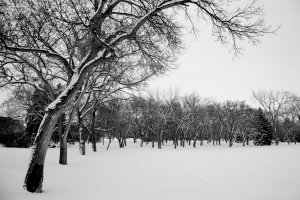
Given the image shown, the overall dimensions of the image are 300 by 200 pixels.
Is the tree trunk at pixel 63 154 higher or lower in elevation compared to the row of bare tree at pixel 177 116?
lower

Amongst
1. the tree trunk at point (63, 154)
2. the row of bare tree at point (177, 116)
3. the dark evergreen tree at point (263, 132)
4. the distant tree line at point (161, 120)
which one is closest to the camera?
the tree trunk at point (63, 154)

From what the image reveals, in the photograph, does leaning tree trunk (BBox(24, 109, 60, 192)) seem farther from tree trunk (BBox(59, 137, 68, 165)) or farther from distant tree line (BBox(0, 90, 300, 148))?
distant tree line (BBox(0, 90, 300, 148))

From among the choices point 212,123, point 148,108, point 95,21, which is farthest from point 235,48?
point 212,123

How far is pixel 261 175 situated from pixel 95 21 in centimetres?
1140

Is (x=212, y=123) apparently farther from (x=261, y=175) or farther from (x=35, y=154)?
(x=35, y=154)

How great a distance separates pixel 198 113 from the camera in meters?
50.2

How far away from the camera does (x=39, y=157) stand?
6.61 metres

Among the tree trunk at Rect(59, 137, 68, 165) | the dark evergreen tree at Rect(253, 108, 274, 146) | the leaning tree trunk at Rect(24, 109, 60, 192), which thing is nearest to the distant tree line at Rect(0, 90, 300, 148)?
the dark evergreen tree at Rect(253, 108, 274, 146)

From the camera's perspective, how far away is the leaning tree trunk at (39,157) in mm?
6430

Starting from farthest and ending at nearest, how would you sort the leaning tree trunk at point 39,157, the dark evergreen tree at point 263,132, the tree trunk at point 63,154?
the dark evergreen tree at point 263,132 < the tree trunk at point 63,154 < the leaning tree trunk at point 39,157

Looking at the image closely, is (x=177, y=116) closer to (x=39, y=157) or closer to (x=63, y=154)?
(x=63, y=154)

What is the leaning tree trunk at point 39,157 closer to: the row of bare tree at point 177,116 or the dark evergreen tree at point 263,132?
the row of bare tree at point 177,116

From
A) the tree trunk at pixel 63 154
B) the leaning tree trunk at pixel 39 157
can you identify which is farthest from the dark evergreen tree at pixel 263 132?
the leaning tree trunk at pixel 39 157

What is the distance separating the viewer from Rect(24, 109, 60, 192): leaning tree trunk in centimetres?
643
